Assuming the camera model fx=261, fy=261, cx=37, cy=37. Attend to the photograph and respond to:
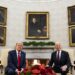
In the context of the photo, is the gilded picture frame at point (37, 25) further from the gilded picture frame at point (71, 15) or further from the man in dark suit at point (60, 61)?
the man in dark suit at point (60, 61)

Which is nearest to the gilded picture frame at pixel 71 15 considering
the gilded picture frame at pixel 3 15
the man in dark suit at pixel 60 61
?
the gilded picture frame at pixel 3 15

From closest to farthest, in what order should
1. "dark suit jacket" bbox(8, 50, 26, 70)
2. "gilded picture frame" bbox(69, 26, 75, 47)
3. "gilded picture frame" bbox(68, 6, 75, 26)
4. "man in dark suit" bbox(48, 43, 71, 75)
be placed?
"dark suit jacket" bbox(8, 50, 26, 70) → "man in dark suit" bbox(48, 43, 71, 75) → "gilded picture frame" bbox(69, 26, 75, 47) → "gilded picture frame" bbox(68, 6, 75, 26)

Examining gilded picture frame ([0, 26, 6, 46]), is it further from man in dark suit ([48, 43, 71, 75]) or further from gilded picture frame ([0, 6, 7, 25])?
man in dark suit ([48, 43, 71, 75])

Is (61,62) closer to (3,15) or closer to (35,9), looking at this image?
(35,9)

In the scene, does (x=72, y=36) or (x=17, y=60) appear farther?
(x=72, y=36)

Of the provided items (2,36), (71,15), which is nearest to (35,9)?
(71,15)

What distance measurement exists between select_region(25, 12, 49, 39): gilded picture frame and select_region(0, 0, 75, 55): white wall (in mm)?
109

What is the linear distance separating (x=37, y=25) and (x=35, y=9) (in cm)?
44

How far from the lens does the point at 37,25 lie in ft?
22.8

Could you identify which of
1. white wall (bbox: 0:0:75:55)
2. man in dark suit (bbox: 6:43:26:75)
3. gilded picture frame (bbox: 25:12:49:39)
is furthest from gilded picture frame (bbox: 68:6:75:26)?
man in dark suit (bbox: 6:43:26:75)

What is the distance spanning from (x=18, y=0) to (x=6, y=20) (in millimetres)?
664

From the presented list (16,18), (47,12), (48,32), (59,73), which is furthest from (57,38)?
(59,73)

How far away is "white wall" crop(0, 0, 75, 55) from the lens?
6.83 meters

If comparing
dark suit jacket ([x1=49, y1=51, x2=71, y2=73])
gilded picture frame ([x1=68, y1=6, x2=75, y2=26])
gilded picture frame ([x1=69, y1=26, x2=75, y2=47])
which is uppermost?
gilded picture frame ([x1=68, y1=6, x2=75, y2=26])
